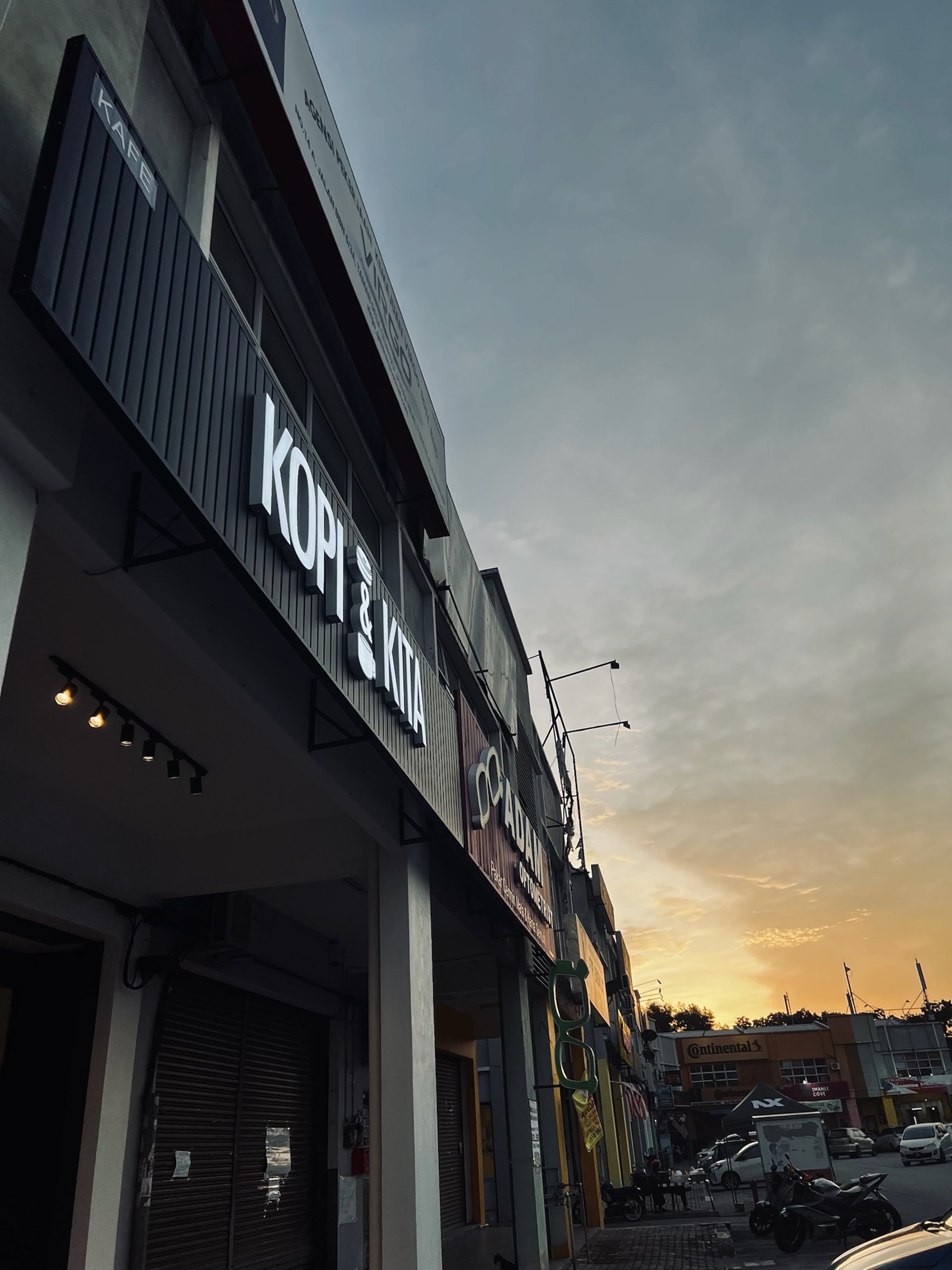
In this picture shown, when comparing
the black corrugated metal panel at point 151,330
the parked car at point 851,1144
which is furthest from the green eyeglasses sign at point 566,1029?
the parked car at point 851,1144

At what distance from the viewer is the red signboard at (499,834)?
9.96 metres

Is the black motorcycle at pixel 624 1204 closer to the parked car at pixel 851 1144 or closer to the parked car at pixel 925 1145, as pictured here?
the parked car at pixel 925 1145

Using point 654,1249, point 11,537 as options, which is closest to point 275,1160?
point 654,1249

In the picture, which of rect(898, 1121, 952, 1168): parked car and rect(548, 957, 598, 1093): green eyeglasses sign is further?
rect(898, 1121, 952, 1168): parked car

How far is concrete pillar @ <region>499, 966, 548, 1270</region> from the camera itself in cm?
1242

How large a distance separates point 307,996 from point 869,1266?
25.6 ft

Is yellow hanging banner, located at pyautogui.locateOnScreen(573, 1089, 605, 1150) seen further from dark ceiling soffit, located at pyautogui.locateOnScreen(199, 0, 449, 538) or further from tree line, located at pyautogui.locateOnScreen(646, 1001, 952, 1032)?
tree line, located at pyautogui.locateOnScreen(646, 1001, 952, 1032)

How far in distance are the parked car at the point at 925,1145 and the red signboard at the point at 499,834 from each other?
30.1 meters

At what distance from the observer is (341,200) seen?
7.98 metres

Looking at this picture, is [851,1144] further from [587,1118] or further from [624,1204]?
[587,1118]

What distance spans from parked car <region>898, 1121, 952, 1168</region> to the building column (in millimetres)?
35644

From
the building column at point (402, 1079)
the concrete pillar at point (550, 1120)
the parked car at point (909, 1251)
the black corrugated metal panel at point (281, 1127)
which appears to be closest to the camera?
the parked car at point (909, 1251)

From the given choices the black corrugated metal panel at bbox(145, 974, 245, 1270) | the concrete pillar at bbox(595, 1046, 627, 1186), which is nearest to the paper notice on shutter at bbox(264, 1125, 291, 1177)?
the black corrugated metal panel at bbox(145, 974, 245, 1270)

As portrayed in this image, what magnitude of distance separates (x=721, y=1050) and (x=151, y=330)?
242ft
